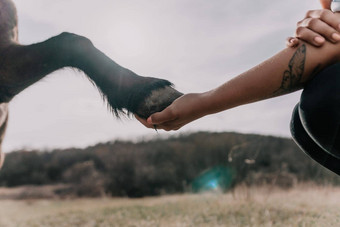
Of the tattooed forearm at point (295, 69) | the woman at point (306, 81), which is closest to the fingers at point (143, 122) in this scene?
the woman at point (306, 81)

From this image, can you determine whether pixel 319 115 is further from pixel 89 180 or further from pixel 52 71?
pixel 89 180

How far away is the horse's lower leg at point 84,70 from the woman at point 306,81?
348mm

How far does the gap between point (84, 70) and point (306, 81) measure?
1.18 meters

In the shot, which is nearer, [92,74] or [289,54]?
[289,54]

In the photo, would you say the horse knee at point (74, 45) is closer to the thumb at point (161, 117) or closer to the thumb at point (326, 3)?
the thumb at point (161, 117)

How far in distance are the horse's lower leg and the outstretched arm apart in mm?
346

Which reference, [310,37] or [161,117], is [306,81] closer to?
[310,37]

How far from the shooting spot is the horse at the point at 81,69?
→ 1.80 m

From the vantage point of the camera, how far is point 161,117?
64.3 inches

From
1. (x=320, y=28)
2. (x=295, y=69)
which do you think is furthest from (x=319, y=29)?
(x=295, y=69)

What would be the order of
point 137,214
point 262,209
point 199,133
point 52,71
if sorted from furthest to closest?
point 199,133 → point 137,214 → point 262,209 → point 52,71

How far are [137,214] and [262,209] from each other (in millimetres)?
1482

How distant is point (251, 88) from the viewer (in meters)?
1.40

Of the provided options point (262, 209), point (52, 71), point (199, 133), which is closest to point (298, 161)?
point (199, 133)
